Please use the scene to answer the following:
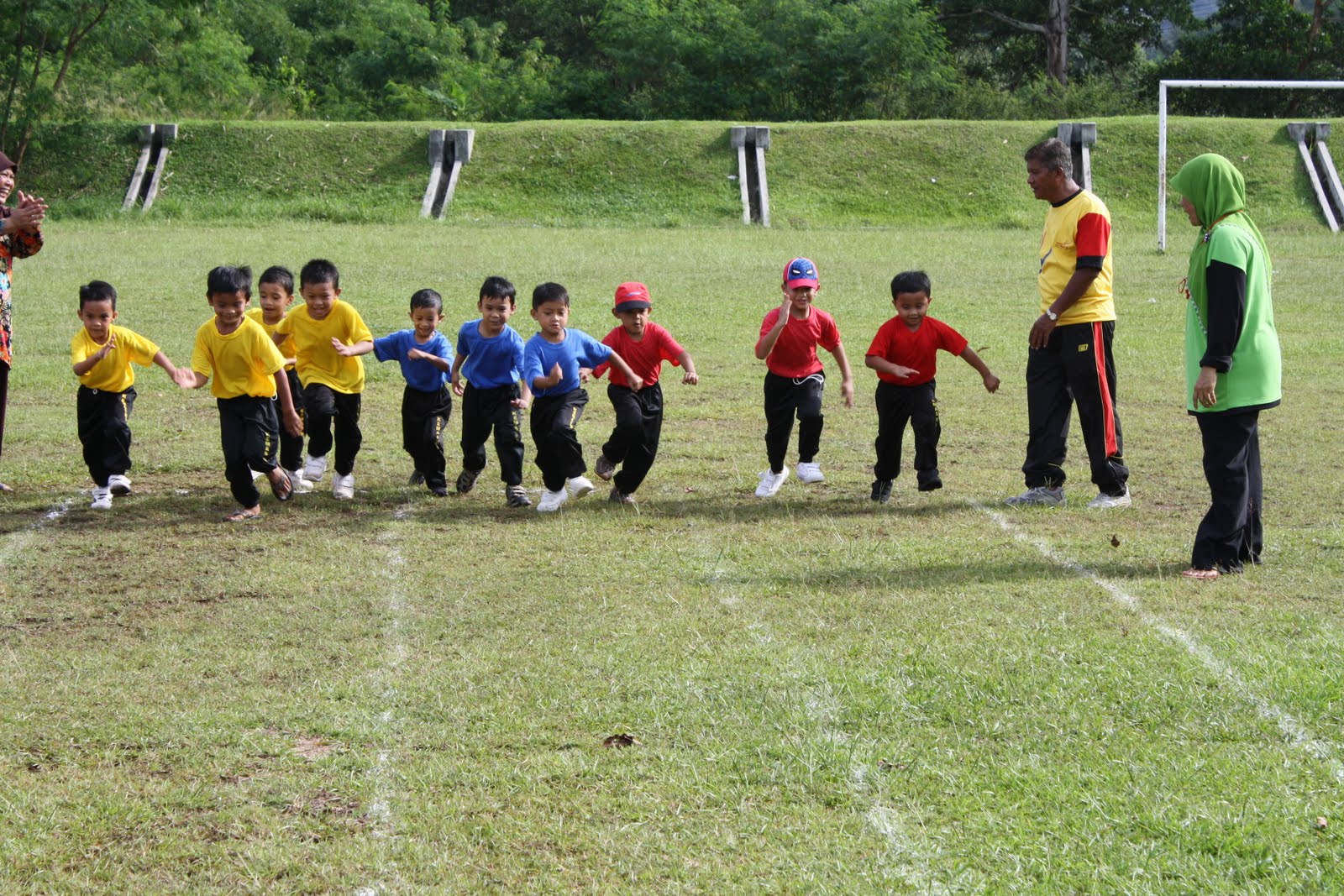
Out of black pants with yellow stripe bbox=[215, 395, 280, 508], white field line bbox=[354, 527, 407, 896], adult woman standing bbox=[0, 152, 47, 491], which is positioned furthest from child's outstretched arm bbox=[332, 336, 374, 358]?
white field line bbox=[354, 527, 407, 896]

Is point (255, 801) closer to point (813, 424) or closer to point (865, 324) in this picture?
point (813, 424)

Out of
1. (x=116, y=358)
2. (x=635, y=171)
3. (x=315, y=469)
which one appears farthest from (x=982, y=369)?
(x=635, y=171)

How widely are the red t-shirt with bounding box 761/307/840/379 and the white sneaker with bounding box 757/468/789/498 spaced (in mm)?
598

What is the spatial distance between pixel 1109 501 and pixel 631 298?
2967mm

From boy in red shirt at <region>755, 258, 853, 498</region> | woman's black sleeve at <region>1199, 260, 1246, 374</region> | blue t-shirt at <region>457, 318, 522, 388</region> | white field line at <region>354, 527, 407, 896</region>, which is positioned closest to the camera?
white field line at <region>354, 527, 407, 896</region>

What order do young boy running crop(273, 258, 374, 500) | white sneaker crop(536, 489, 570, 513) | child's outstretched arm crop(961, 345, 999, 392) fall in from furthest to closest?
young boy running crop(273, 258, 374, 500)
child's outstretched arm crop(961, 345, 999, 392)
white sneaker crop(536, 489, 570, 513)

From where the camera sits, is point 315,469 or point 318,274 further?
point 315,469

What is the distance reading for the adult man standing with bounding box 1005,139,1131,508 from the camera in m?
7.99

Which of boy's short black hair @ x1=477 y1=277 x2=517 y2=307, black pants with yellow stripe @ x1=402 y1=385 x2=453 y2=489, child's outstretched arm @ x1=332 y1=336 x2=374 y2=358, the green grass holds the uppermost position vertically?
the green grass

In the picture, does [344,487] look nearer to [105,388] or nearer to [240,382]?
[240,382]

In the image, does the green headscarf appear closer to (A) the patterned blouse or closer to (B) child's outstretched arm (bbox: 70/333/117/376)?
(B) child's outstretched arm (bbox: 70/333/117/376)

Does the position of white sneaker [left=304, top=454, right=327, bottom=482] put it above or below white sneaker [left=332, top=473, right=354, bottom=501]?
above

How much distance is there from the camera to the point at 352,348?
854 cm

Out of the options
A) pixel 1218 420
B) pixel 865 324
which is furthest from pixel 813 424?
pixel 865 324
